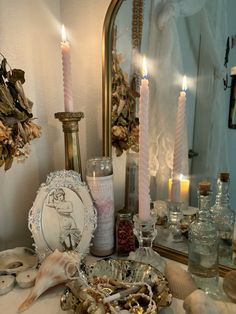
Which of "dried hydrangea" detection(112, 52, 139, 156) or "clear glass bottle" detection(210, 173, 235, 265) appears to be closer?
"clear glass bottle" detection(210, 173, 235, 265)

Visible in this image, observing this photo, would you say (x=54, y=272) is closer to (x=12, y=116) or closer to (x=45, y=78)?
(x=12, y=116)

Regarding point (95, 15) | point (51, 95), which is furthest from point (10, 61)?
point (95, 15)

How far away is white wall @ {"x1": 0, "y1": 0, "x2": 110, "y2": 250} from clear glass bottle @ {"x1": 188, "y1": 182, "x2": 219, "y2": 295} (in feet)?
1.18

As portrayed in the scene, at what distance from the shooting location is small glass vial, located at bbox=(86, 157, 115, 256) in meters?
0.63

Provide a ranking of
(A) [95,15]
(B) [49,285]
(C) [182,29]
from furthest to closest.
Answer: (A) [95,15] < (C) [182,29] < (B) [49,285]

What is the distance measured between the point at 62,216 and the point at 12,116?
0.23 metres

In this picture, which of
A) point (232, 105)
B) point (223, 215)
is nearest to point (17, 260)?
point (223, 215)

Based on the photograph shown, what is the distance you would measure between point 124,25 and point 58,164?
401 mm

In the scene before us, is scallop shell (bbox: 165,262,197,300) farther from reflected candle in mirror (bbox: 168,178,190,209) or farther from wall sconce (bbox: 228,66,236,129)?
wall sconce (bbox: 228,66,236,129)

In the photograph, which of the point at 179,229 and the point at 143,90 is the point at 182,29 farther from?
the point at 179,229

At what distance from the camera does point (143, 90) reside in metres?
0.52

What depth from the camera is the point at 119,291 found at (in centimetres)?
47

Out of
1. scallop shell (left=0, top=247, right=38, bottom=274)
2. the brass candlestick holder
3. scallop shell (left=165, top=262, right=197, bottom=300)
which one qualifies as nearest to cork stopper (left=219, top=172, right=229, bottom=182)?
scallop shell (left=165, top=262, right=197, bottom=300)

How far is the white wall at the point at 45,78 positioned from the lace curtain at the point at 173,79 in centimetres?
16
